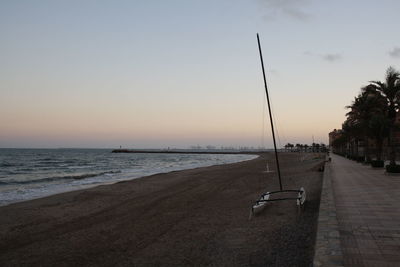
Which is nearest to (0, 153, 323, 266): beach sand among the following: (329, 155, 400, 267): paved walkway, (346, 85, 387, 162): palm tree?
(329, 155, 400, 267): paved walkway

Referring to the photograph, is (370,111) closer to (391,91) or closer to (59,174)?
(391,91)

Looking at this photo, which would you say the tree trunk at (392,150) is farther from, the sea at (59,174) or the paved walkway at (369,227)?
the sea at (59,174)

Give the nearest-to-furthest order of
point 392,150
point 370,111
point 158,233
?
point 158,233
point 392,150
point 370,111

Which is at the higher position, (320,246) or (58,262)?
(320,246)

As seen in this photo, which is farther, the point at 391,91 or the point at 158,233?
the point at 391,91

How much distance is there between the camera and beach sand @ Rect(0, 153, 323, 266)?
260 inches

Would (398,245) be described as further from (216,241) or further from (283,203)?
(283,203)

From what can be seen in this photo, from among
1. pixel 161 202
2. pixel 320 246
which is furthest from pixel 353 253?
pixel 161 202

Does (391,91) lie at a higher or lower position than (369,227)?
higher

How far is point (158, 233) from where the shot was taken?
8.67 metres

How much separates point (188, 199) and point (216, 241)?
7015 mm

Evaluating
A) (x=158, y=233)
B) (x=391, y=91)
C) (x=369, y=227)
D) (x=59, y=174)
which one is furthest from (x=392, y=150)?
(x=59, y=174)

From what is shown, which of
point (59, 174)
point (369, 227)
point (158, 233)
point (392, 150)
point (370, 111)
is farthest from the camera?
point (59, 174)

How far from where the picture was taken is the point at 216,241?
24.9 feet
